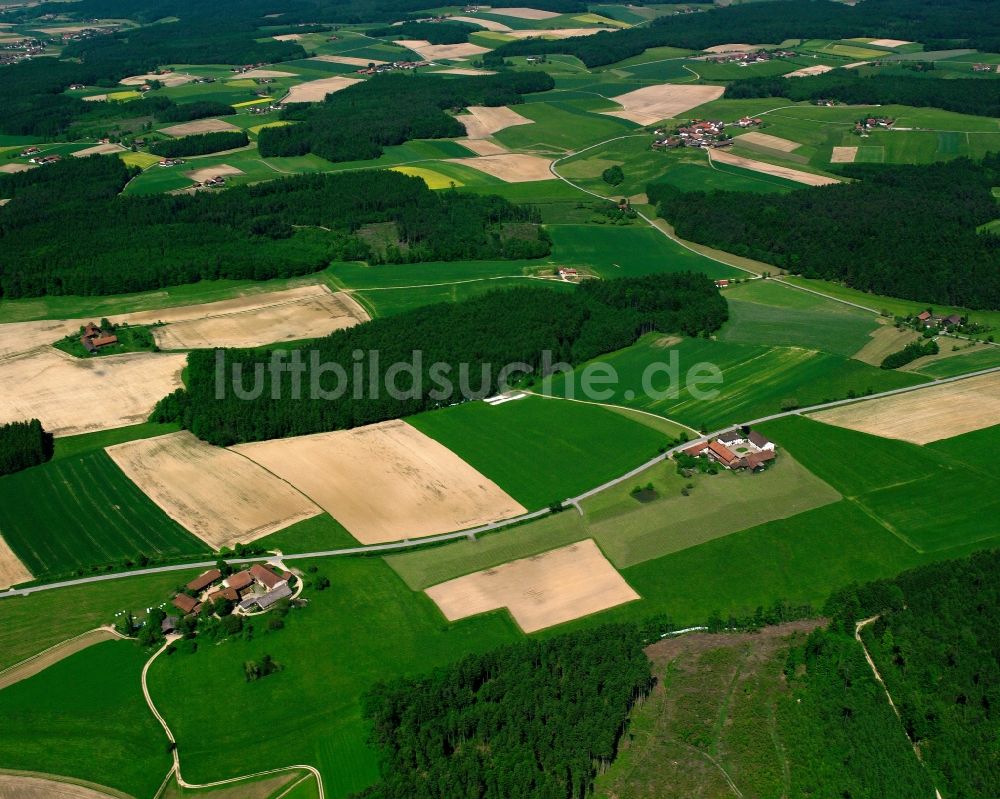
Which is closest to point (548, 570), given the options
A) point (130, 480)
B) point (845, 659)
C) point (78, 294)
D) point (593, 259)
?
point (845, 659)

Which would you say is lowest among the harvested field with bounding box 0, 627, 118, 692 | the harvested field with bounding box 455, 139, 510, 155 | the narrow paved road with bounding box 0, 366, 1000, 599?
the harvested field with bounding box 455, 139, 510, 155

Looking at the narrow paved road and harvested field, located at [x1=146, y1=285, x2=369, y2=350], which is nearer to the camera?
the narrow paved road

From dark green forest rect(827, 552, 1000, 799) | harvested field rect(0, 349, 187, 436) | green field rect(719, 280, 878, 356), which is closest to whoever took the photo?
dark green forest rect(827, 552, 1000, 799)

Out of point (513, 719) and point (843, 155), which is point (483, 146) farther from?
point (513, 719)

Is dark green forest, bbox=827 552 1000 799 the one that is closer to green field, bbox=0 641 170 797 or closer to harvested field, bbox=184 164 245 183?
green field, bbox=0 641 170 797

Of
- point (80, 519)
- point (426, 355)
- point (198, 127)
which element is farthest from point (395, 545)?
point (198, 127)

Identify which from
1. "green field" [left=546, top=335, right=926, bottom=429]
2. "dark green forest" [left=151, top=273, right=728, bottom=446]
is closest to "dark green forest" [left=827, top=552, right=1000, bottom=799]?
"green field" [left=546, top=335, right=926, bottom=429]

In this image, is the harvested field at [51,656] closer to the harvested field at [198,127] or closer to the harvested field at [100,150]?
the harvested field at [100,150]

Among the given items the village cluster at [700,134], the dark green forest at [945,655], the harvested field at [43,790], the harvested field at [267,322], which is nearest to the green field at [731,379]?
the dark green forest at [945,655]

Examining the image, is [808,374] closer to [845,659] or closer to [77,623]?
[845,659]
